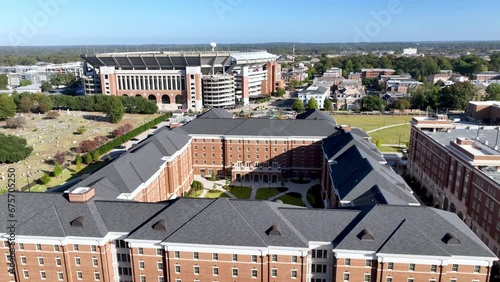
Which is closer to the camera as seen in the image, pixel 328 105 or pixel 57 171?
pixel 57 171

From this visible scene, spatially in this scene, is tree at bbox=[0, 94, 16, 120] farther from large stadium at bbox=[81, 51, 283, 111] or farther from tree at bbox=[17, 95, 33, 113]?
large stadium at bbox=[81, 51, 283, 111]

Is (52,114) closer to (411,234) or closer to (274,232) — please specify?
(274,232)

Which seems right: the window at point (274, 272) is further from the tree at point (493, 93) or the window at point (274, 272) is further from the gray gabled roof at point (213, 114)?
the tree at point (493, 93)

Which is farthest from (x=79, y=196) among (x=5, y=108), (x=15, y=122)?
(x=5, y=108)

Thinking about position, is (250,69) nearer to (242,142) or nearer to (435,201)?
(242,142)

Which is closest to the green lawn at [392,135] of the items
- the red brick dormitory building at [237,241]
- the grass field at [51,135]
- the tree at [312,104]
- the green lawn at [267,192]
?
the tree at [312,104]

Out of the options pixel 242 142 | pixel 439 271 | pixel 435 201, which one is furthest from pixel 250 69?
pixel 439 271

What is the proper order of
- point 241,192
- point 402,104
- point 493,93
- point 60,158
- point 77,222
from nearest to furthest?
point 77,222 < point 241,192 < point 60,158 < point 493,93 < point 402,104

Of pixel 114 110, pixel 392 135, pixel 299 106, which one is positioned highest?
pixel 114 110

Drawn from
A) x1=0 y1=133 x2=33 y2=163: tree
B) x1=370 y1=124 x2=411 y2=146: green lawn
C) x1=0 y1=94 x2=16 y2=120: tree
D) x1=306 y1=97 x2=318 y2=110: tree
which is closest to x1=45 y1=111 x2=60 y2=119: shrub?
x1=0 y1=94 x2=16 y2=120: tree
